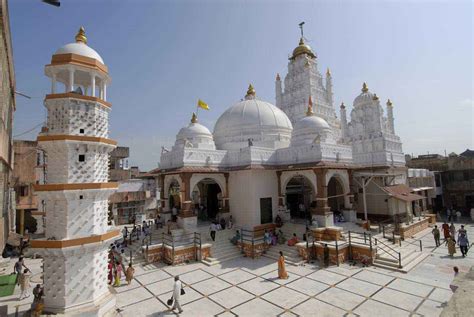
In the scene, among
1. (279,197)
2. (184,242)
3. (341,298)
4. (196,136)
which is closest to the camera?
(341,298)

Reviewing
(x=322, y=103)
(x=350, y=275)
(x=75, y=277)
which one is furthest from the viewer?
(x=322, y=103)

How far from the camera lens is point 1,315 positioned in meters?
7.96

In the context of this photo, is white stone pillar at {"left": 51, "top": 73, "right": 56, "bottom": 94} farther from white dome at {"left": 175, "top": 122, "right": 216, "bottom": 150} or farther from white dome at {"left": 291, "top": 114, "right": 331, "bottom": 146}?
white dome at {"left": 291, "top": 114, "right": 331, "bottom": 146}

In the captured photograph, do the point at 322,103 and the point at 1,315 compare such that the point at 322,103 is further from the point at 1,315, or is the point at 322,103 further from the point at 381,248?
the point at 1,315

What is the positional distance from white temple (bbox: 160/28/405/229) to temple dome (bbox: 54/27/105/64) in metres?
8.93

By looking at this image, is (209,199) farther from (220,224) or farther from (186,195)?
(186,195)

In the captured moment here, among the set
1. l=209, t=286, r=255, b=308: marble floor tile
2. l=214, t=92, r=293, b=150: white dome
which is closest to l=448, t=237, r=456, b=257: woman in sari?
l=209, t=286, r=255, b=308: marble floor tile

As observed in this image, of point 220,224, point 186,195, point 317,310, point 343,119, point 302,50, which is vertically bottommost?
point 317,310

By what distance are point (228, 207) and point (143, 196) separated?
680 inches

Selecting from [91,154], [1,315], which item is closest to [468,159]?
[91,154]

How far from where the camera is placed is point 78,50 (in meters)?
8.48

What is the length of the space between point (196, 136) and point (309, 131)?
344 inches

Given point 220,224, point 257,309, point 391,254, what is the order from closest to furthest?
point 257,309 < point 391,254 < point 220,224

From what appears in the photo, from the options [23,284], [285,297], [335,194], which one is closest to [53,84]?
[23,284]
